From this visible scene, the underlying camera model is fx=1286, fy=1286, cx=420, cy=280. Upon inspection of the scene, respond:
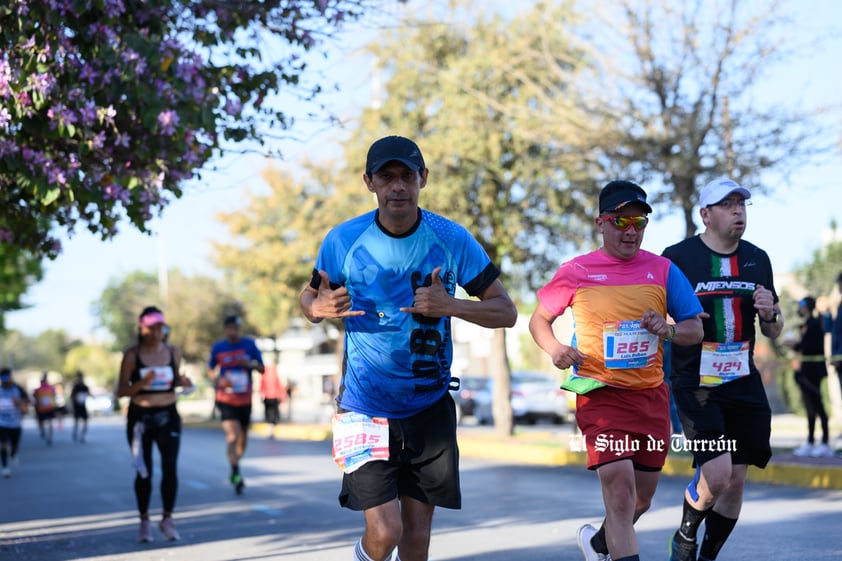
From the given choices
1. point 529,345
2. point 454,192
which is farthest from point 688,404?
point 529,345

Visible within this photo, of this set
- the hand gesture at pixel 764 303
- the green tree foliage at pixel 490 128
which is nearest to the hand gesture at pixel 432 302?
the hand gesture at pixel 764 303

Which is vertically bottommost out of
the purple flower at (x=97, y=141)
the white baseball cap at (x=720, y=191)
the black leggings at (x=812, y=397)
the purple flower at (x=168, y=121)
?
the black leggings at (x=812, y=397)

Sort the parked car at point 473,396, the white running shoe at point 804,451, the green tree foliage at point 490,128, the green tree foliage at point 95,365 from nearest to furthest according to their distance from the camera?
the white running shoe at point 804,451
the green tree foliage at point 490,128
the parked car at point 473,396
the green tree foliage at point 95,365

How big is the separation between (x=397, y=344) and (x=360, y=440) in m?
0.42

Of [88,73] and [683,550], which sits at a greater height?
[88,73]

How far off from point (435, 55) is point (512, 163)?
2.49m

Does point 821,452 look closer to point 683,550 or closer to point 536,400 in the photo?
point 683,550

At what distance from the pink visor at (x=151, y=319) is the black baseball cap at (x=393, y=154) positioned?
6.03m

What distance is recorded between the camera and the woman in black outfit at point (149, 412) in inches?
424

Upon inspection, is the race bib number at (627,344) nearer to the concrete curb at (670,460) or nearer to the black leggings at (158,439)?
the black leggings at (158,439)

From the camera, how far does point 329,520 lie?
11.8 metres

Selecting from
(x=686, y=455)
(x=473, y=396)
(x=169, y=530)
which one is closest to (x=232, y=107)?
(x=169, y=530)

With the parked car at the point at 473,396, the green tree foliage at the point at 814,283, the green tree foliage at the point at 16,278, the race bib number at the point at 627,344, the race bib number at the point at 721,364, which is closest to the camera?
the race bib number at the point at 627,344

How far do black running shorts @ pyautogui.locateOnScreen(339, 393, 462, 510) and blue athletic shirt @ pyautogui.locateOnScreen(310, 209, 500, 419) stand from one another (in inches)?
2.8
